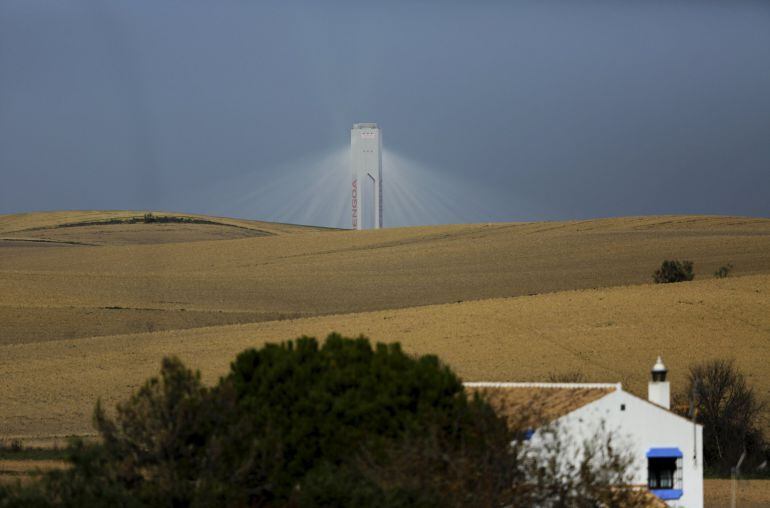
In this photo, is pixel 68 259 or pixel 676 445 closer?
pixel 676 445

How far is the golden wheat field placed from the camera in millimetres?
52688

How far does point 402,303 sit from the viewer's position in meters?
71.9

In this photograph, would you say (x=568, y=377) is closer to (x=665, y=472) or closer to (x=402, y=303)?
(x=665, y=472)

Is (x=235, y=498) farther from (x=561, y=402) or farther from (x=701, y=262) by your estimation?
(x=701, y=262)

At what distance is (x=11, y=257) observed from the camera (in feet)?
326

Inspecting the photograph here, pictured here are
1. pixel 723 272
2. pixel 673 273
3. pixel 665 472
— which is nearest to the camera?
pixel 665 472

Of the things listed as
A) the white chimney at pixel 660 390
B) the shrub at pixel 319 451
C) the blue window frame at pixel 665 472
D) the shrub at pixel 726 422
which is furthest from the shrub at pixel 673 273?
the shrub at pixel 319 451

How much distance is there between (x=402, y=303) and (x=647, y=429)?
39.8 metres

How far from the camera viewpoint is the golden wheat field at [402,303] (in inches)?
2074

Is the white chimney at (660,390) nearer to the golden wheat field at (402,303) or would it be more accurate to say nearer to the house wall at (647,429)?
the house wall at (647,429)

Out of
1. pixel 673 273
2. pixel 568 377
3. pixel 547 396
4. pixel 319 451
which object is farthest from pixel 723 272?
pixel 319 451

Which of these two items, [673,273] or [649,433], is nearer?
[649,433]

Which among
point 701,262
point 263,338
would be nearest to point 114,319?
point 263,338

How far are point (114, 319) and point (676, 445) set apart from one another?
3953cm
